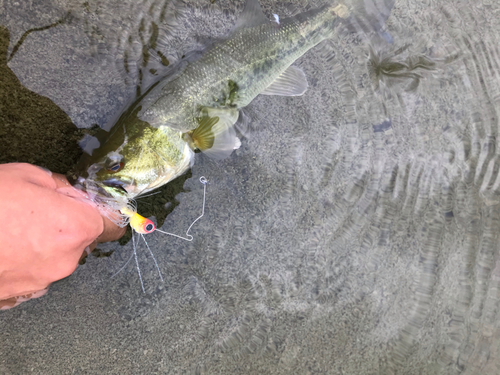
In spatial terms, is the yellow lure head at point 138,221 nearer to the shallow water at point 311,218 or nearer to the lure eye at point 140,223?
the lure eye at point 140,223

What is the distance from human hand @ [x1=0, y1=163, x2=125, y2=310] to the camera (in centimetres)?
143

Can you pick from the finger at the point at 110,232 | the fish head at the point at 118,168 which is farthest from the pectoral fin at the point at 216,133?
the finger at the point at 110,232

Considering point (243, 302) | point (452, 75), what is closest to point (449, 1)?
point (452, 75)

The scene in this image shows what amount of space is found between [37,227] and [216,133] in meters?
1.15

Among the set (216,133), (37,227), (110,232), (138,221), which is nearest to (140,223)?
(138,221)

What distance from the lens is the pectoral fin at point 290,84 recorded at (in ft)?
7.48

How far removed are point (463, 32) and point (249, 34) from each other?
1.98 meters

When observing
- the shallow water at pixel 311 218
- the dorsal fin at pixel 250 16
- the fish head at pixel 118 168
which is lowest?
the shallow water at pixel 311 218

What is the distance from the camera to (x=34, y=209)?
58.6 inches

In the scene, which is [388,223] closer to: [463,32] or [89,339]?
[463,32]

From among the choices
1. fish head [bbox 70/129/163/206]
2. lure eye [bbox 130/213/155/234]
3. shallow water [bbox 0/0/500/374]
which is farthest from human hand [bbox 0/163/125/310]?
shallow water [bbox 0/0/500/374]

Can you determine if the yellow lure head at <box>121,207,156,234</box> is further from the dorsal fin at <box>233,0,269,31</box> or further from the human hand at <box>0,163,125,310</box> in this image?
the dorsal fin at <box>233,0,269,31</box>

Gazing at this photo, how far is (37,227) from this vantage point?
1.48 metres

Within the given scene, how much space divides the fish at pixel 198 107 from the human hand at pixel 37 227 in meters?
0.14
